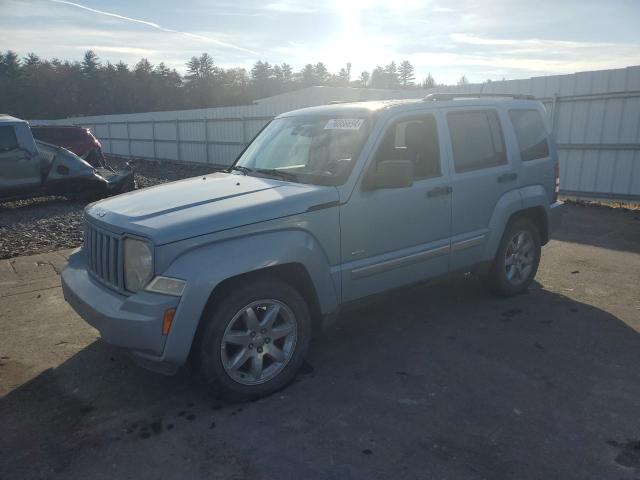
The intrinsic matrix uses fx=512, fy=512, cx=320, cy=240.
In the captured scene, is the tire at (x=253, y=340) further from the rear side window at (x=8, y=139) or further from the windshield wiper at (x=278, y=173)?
the rear side window at (x=8, y=139)

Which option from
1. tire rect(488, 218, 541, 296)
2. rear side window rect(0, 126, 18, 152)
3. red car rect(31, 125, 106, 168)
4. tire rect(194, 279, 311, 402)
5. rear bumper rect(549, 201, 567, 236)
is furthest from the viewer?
red car rect(31, 125, 106, 168)

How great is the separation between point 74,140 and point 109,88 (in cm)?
5832

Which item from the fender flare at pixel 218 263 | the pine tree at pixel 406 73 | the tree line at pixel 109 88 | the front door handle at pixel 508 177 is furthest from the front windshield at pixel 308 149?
the pine tree at pixel 406 73

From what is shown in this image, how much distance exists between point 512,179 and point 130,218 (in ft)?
12.1

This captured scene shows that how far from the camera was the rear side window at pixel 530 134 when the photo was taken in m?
5.38

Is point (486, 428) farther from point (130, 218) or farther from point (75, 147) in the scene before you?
point (75, 147)

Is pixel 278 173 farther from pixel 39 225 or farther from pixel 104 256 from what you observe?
pixel 39 225

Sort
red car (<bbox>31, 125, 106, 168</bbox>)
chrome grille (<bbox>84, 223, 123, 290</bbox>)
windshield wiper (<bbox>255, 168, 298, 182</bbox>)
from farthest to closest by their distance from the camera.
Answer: red car (<bbox>31, 125, 106, 168</bbox>)
windshield wiper (<bbox>255, 168, 298, 182</bbox>)
chrome grille (<bbox>84, 223, 123, 290</bbox>)

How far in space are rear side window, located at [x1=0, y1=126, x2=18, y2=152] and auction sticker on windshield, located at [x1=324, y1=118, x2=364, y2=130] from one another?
8832 mm

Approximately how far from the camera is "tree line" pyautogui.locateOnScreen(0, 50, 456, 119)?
6259 cm

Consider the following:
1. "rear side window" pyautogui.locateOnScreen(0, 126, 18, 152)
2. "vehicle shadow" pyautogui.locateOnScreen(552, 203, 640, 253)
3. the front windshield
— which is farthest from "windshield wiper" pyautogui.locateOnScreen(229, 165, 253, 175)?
"rear side window" pyautogui.locateOnScreen(0, 126, 18, 152)

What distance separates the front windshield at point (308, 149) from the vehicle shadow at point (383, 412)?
1.30 meters

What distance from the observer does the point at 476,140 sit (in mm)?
4953

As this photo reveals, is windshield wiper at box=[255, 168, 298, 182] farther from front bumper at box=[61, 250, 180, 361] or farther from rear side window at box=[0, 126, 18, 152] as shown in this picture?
rear side window at box=[0, 126, 18, 152]
